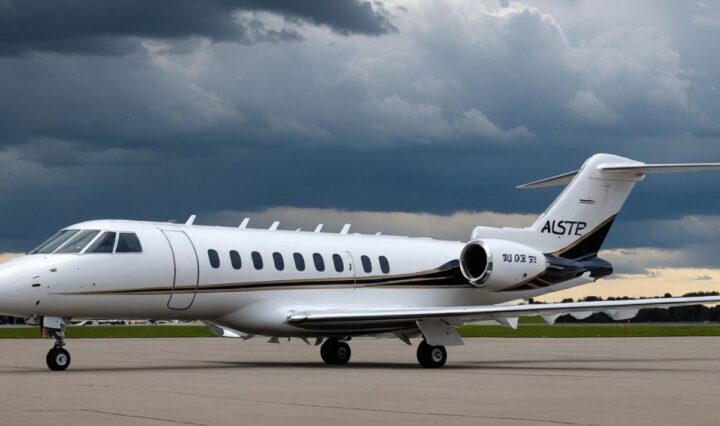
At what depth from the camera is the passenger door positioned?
24.4 m

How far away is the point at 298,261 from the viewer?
26.9m

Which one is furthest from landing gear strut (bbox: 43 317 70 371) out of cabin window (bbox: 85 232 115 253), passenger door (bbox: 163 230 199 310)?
passenger door (bbox: 163 230 199 310)

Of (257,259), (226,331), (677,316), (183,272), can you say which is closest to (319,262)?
(257,259)

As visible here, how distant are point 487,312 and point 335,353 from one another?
187 inches

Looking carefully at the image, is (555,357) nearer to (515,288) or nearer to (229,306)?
(515,288)

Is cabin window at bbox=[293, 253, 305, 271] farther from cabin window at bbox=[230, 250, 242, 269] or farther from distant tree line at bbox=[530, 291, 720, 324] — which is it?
distant tree line at bbox=[530, 291, 720, 324]

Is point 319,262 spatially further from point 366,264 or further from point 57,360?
point 57,360

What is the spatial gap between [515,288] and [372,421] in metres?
16.8

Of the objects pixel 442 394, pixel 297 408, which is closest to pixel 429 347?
pixel 442 394

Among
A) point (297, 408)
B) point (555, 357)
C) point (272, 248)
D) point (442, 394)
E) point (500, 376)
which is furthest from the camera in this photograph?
point (555, 357)

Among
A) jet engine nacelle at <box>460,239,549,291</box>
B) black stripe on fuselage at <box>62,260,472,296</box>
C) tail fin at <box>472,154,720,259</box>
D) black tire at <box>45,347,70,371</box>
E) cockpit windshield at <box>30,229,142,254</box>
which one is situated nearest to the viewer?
black tire at <box>45,347,70,371</box>

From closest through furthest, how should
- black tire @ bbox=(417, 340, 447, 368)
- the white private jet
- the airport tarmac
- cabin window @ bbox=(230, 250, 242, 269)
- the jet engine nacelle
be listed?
1. the airport tarmac
2. the white private jet
3. cabin window @ bbox=(230, 250, 242, 269)
4. black tire @ bbox=(417, 340, 447, 368)
5. the jet engine nacelle

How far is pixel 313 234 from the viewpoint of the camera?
92.6 feet

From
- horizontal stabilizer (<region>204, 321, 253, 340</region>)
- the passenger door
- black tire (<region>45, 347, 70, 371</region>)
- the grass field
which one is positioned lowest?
black tire (<region>45, 347, 70, 371</region>)
